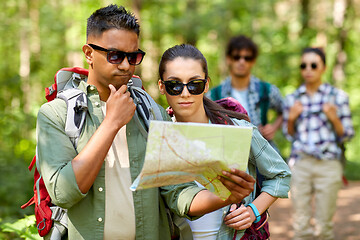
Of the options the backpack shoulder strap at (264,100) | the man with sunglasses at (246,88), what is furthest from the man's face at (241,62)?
the backpack shoulder strap at (264,100)

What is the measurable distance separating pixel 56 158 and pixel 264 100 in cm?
388

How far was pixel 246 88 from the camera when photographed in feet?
18.7

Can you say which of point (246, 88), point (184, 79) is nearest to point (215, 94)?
point (246, 88)

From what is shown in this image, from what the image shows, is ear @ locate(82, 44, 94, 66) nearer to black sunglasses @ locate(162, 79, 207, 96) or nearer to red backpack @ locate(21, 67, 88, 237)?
red backpack @ locate(21, 67, 88, 237)

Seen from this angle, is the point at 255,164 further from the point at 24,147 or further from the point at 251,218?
the point at 24,147

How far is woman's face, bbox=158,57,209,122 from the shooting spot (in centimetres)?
276

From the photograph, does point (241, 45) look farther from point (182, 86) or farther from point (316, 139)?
point (182, 86)

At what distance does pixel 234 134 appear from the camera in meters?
1.95

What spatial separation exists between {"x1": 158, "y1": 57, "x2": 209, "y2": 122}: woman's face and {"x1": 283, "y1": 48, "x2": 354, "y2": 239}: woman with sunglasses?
3584mm

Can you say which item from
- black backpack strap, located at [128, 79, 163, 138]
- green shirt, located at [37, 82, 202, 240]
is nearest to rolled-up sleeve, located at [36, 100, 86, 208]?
green shirt, located at [37, 82, 202, 240]

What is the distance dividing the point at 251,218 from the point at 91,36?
1.49m

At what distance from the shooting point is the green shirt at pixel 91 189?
7.14ft

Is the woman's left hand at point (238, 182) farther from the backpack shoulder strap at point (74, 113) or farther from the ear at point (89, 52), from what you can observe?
the ear at point (89, 52)

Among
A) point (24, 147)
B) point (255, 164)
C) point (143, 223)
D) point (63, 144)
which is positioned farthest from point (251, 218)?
point (24, 147)
